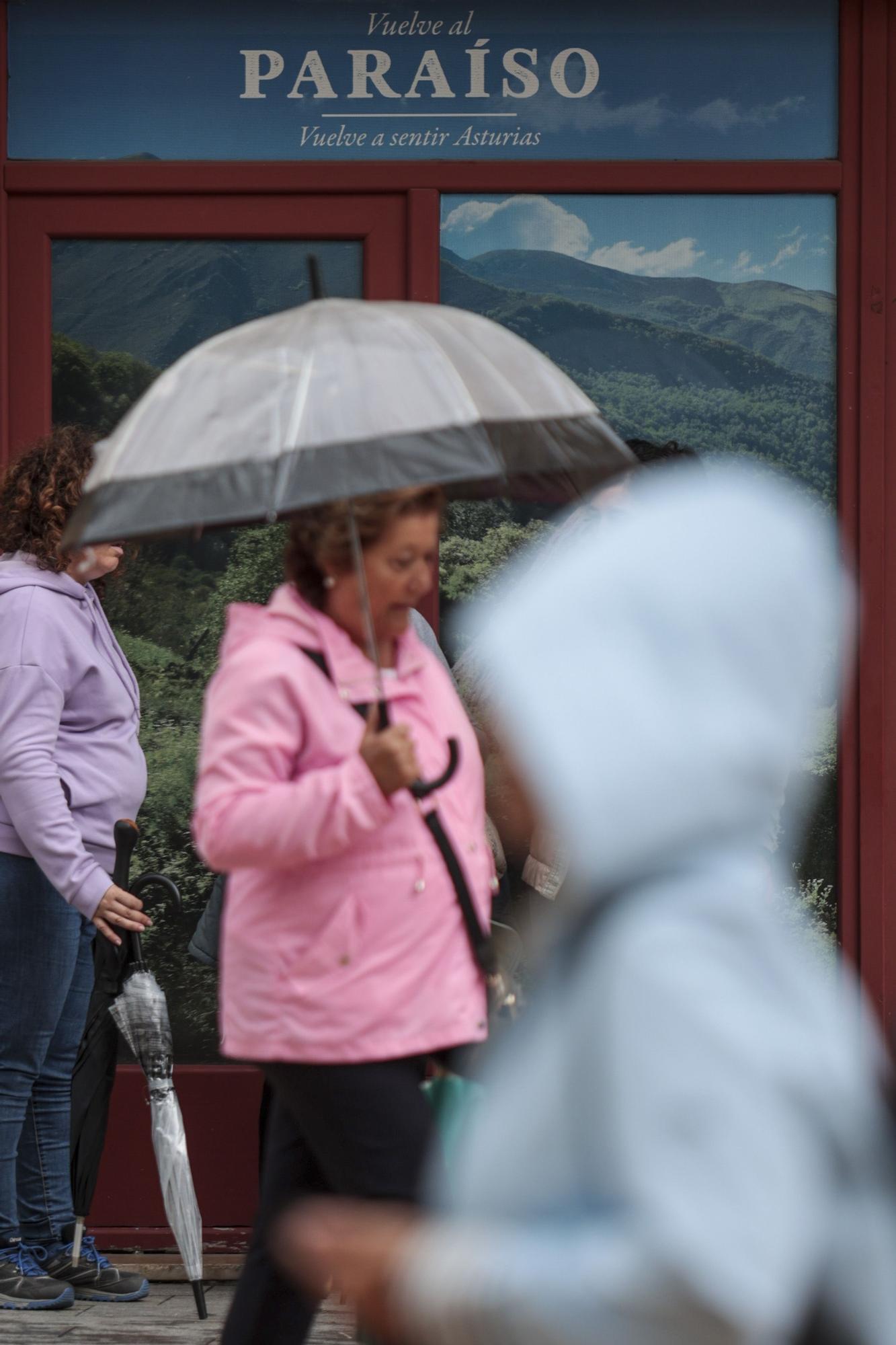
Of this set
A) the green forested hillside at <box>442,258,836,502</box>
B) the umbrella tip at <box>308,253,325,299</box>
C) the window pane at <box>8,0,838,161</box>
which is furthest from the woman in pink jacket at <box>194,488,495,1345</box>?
the window pane at <box>8,0,838,161</box>

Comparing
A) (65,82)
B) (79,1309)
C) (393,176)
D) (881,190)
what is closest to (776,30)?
(881,190)

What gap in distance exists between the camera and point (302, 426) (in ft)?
8.39

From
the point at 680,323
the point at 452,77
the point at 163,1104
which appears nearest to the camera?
the point at 163,1104

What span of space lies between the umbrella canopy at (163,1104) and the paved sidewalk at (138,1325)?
0.12 metres

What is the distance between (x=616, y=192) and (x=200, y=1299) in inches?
126

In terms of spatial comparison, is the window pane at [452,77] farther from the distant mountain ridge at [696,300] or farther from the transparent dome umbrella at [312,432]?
the transparent dome umbrella at [312,432]

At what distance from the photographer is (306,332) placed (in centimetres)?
268

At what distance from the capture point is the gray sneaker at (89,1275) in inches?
165

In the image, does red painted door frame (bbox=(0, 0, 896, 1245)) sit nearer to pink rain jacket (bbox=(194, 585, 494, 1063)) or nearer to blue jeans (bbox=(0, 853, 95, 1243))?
blue jeans (bbox=(0, 853, 95, 1243))

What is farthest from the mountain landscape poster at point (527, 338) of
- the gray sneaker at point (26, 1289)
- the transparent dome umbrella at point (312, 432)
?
the transparent dome umbrella at point (312, 432)

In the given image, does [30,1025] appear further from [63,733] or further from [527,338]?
[527,338]

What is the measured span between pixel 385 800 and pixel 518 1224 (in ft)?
3.89

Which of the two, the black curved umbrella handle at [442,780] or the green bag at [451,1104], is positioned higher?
the black curved umbrella handle at [442,780]

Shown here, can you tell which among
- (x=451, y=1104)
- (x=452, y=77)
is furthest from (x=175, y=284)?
(x=451, y=1104)
